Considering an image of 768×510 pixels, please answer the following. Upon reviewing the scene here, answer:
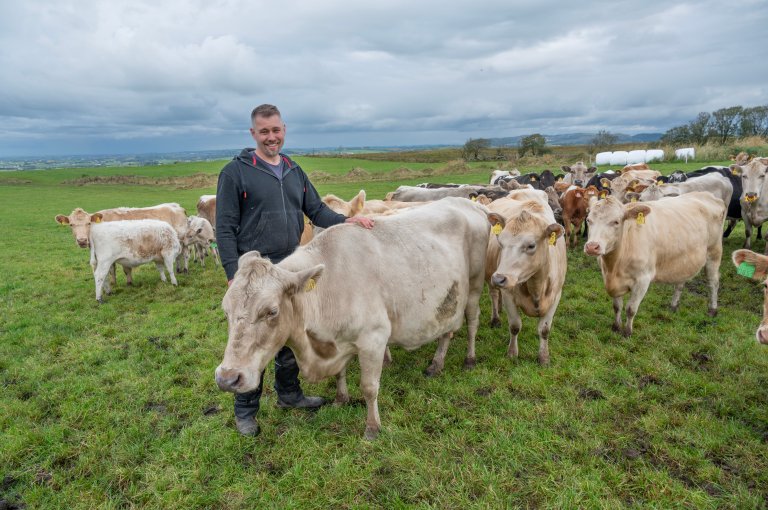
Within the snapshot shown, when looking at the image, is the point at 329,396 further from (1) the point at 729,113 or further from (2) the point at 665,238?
(1) the point at 729,113

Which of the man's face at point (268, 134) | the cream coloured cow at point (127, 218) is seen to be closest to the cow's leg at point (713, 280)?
the man's face at point (268, 134)

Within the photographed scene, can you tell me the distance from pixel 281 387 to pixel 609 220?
15.8 ft

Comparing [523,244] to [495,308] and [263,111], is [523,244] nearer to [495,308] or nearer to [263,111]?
[495,308]

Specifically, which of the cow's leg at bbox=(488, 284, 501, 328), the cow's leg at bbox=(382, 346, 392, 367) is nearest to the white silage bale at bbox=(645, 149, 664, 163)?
the cow's leg at bbox=(488, 284, 501, 328)

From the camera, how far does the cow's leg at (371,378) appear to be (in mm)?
4016

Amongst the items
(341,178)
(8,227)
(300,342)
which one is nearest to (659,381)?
(300,342)

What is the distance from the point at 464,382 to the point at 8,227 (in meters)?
26.1

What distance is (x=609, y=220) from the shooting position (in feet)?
18.8

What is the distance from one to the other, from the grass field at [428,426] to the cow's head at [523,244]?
1.39m

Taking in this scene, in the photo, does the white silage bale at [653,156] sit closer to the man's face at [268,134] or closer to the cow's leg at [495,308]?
the cow's leg at [495,308]

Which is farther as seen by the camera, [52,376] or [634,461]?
[52,376]

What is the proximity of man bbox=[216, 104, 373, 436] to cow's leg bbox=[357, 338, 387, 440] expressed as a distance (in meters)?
0.93

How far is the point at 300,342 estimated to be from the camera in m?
3.65

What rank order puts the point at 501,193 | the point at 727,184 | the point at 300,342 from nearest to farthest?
the point at 300,342 < the point at 727,184 < the point at 501,193
